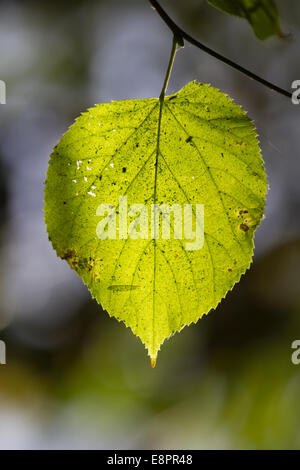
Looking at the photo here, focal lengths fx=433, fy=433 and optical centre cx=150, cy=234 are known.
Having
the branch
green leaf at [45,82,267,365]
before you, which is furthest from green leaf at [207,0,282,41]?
green leaf at [45,82,267,365]

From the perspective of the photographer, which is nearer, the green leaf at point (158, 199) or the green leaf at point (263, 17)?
the green leaf at point (263, 17)

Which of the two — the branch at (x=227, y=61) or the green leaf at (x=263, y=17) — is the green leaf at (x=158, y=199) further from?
the green leaf at (x=263, y=17)

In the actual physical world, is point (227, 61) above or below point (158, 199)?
above

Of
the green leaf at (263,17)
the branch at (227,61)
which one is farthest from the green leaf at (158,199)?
the green leaf at (263,17)

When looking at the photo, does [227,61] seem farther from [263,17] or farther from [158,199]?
[158,199]

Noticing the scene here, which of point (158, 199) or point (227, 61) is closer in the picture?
point (227, 61)

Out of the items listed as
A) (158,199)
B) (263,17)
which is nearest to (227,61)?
(263,17)

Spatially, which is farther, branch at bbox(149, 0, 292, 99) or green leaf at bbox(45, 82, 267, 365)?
green leaf at bbox(45, 82, 267, 365)

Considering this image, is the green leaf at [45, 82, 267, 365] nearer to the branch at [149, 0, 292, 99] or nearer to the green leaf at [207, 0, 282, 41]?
the branch at [149, 0, 292, 99]
